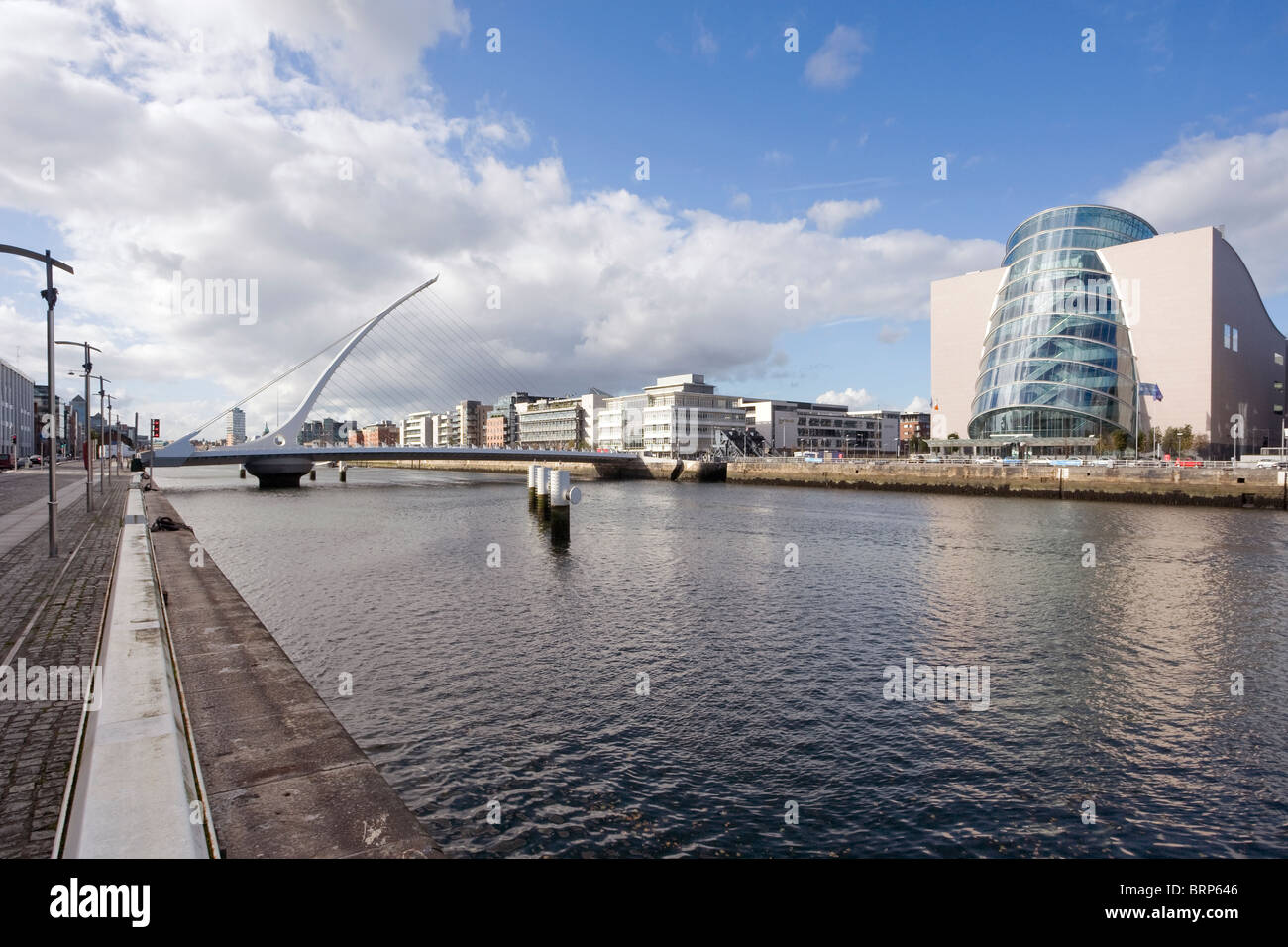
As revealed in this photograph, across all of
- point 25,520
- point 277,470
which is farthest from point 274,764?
point 277,470

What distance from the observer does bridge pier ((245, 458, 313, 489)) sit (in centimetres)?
7538

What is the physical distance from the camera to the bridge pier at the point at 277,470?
7538 centimetres

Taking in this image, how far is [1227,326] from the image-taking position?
87750 mm

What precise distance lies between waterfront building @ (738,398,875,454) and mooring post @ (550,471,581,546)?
103290mm

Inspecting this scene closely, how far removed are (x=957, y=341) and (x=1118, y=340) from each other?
2447 cm

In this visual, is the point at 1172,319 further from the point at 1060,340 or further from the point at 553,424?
the point at 553,424

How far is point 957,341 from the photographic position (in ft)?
356

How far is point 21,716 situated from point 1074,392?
9839 centimetres

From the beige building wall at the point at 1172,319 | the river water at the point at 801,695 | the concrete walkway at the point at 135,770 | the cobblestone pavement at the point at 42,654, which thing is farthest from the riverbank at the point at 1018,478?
the cobblestone pavement at the point at 42,654

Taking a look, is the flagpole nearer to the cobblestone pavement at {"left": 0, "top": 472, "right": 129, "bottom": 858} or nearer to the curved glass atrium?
the curved glass atrium

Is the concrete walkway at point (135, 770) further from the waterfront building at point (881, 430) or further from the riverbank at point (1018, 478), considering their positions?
the waterfront building at point (881, 430)

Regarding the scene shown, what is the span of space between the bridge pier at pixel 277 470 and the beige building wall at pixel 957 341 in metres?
89.9

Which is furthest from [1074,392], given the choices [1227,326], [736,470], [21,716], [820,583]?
[21,716]
